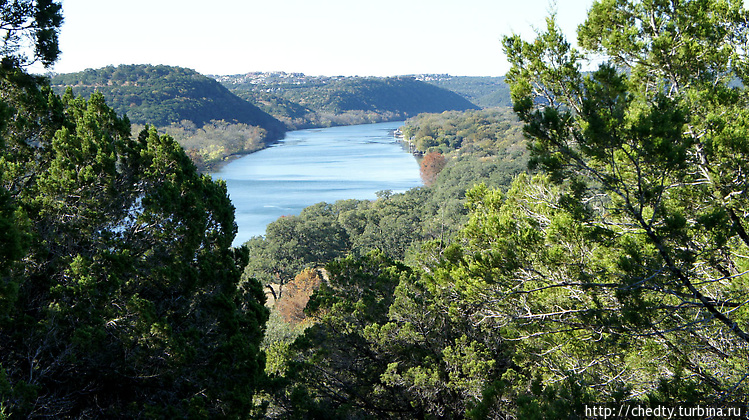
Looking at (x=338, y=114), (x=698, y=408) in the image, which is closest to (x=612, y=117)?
(x=698, y=408)

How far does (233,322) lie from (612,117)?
464 cm

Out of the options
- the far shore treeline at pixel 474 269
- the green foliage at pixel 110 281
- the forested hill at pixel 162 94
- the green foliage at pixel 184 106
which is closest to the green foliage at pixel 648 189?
the far shore treeline at pixel 474 269

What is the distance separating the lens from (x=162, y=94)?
74938 millimetres

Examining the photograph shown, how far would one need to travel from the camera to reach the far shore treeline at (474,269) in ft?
13.8

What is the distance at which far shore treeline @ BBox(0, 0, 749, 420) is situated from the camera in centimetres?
421

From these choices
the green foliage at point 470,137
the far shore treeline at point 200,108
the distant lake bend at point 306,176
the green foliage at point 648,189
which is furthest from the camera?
the far shore treeline at point 200,108

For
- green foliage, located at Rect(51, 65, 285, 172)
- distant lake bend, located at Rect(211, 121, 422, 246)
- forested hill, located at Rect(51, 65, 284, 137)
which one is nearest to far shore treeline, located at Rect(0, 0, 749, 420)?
distant lake bend, located at Rect(211, 121, 422, 246)

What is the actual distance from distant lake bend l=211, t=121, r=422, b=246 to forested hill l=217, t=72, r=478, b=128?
95.2 ft

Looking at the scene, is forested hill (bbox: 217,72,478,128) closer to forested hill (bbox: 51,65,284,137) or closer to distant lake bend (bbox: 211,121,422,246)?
forested hill (bbox: 51,65,284,137)

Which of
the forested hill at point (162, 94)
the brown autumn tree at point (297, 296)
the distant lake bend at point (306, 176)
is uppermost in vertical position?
the forested hill at point (162, 94)

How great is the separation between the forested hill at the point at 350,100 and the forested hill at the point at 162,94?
24.3m

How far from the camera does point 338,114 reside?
134250 millimetres

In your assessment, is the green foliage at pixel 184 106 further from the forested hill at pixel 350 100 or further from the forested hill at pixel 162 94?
the forested hill at pixel 350 100

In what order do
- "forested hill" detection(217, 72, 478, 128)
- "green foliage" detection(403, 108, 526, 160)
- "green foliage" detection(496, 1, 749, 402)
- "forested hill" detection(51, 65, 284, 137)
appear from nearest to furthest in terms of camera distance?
"green foliage" detection(496, 1, 749, 402), "green foliage" detection(403, 108, 526, 160), "forested hill" detection(51, 65, 284, 137), "forested hill" detection(217, 72, 478, 128)
